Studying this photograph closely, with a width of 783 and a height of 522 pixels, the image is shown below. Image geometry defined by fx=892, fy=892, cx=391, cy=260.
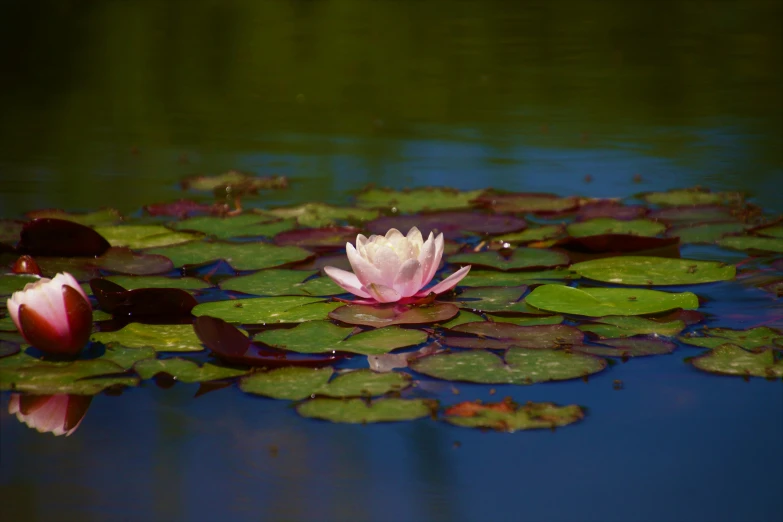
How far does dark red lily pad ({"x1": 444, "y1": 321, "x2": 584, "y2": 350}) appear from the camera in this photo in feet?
6.00

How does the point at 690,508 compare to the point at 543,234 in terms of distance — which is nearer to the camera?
the point at 690,508

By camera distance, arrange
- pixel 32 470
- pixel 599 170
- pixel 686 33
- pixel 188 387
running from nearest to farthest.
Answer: pixel 32 470 → pixel 188 387 → pixel 599 170 → pixel 686 33

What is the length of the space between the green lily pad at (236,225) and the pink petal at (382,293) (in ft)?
2.52

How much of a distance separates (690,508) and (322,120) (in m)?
3.66

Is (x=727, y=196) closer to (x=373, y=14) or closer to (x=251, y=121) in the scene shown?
(x=251, y=121)

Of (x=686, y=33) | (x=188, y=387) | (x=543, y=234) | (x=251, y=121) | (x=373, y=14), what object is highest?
(x=373, y=14)

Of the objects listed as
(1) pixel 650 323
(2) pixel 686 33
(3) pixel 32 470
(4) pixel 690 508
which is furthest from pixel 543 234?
(2) pixel 686 33

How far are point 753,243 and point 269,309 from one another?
4.53 feet

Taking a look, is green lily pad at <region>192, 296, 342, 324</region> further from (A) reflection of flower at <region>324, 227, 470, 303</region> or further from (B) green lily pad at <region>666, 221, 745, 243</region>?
(B) green lily pad at <region>666, 221, 745, 243</region>

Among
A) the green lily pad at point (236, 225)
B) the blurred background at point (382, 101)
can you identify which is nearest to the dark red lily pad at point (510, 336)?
the green lily pad at point (236, 225)

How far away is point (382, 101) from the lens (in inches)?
203

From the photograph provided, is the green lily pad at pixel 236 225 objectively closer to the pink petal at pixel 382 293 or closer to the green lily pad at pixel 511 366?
the pink petal at pixel 382 293

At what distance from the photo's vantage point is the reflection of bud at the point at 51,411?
5.13 ft

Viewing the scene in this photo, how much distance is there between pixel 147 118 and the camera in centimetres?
479
